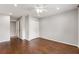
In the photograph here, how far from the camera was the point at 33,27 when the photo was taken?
7.46 metres

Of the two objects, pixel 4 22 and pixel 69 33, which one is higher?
pixel 4 22

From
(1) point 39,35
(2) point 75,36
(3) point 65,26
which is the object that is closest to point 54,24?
(3) point 65,26

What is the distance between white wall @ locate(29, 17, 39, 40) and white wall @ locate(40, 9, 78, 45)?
0.90 metres

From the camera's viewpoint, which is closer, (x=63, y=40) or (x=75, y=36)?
(x=75, y=36)

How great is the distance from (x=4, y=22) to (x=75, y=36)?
5534 mm

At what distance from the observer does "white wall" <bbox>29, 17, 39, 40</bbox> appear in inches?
270

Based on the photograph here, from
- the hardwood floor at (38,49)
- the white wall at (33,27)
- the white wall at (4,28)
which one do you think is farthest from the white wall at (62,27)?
the white wall at (4,28)

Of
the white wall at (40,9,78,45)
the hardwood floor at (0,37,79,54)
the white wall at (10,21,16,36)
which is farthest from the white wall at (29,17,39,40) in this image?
the white wall at (10,21,16,36)

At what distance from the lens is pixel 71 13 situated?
4.87m

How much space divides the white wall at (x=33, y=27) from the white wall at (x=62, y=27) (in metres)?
0.90

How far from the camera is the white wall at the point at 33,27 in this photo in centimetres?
687

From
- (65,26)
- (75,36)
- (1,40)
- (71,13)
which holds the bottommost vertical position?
(1,40)

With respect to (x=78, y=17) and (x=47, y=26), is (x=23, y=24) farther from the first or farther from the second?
(x=78, y=17)

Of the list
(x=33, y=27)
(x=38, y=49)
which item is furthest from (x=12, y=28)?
(x=38, y=49)
